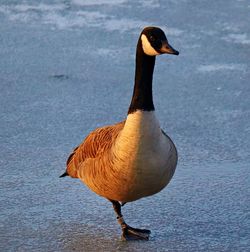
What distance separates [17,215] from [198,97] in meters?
2.16

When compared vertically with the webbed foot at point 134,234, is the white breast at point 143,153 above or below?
above

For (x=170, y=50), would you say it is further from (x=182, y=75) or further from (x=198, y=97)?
(x=182, y=75)

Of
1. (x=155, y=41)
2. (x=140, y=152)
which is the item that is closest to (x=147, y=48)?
(x=155, y=41)

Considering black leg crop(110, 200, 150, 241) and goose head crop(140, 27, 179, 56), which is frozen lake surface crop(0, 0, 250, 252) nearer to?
black leg crop(110, 200, 150, 241)

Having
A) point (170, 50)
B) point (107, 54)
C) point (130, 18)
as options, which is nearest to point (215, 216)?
point (170, 50)

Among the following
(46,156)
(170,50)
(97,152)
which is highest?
(170,50)

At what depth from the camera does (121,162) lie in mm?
3719

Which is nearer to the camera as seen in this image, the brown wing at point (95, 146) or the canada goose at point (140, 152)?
the canada goose at point (140, 152)

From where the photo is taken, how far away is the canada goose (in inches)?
145

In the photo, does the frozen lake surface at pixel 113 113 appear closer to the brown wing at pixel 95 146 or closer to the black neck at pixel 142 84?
the brown wing at pixel 95 146

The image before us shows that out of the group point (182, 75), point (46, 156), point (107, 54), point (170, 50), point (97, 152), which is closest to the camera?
point (170, 50)

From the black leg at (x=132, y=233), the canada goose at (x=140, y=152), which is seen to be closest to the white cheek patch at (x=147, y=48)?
the canada goose at (x=140, y=152)

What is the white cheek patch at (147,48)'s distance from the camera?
3.71m

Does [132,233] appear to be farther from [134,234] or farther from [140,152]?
[140,152]
